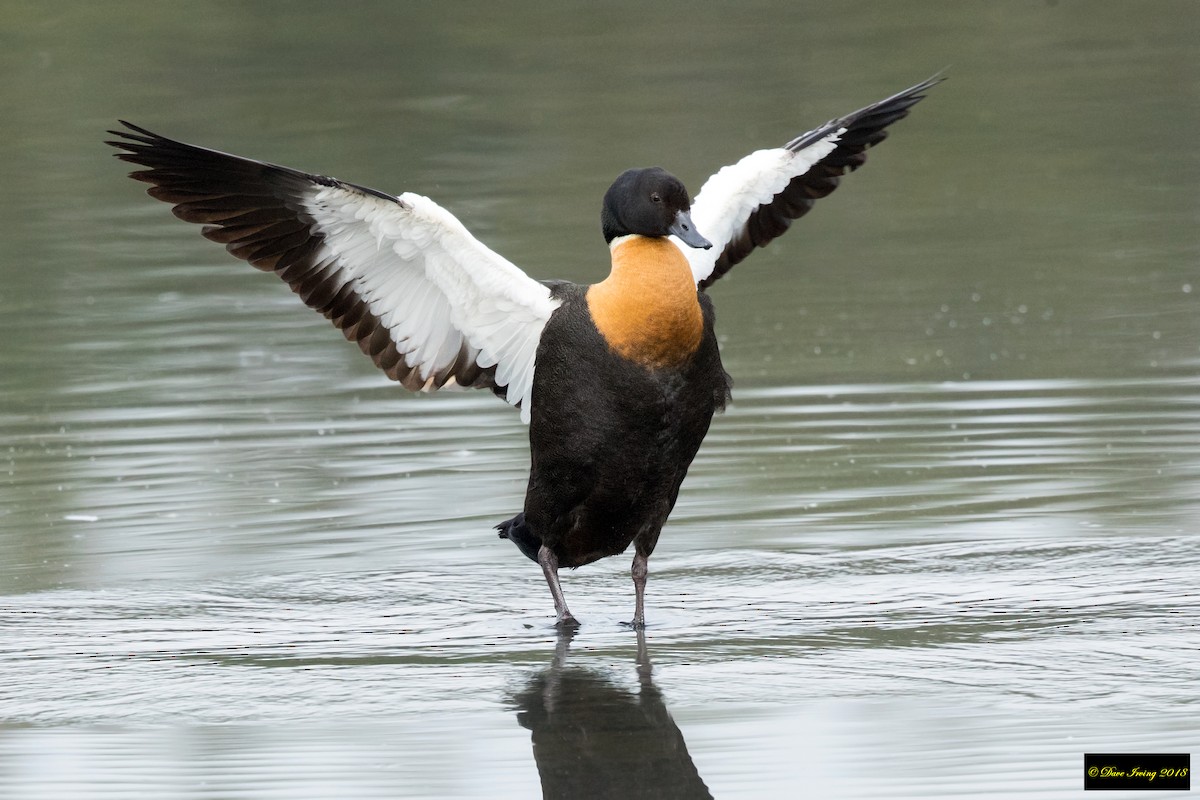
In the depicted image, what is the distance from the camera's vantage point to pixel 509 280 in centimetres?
747

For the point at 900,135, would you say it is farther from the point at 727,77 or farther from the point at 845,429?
the point at 845,429

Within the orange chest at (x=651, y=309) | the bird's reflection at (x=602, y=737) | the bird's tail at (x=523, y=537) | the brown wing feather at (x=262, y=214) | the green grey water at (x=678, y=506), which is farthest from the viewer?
the bird's tail at (x=523, y=537)

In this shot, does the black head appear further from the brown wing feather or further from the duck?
the brown wing feather

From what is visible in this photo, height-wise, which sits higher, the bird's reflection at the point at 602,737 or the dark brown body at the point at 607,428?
A: the dark brown body at the point at 607,428

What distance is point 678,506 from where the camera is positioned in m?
8.98

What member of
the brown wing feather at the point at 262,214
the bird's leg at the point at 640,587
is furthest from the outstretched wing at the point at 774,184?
the bird's leg at the point at 640,587

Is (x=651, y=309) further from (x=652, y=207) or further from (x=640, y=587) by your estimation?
(x=640, y=587)

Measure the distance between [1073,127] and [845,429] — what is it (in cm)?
1006

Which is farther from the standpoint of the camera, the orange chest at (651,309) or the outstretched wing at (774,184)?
the outstretched wing at (774,184)

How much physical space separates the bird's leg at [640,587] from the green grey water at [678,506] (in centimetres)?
5

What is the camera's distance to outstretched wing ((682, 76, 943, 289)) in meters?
8.19

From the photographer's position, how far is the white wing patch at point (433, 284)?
7.35m

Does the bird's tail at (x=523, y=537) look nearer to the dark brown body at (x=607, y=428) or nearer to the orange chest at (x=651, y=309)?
the dark brown body at (x=607, y=428)

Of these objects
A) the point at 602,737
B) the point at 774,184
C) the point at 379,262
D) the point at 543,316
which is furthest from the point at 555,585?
the point at 774,184
